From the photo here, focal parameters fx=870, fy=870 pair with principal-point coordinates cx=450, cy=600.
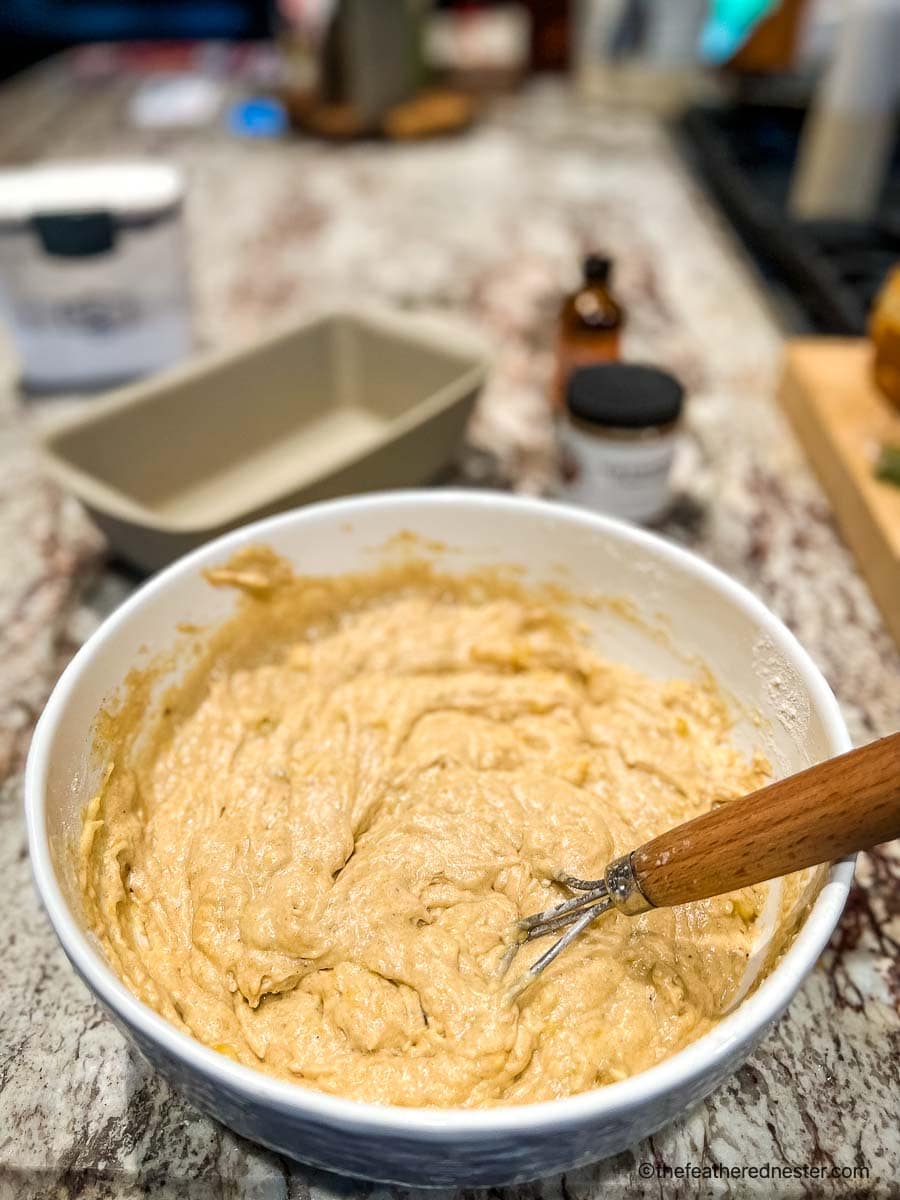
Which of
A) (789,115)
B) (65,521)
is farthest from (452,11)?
(65,521)

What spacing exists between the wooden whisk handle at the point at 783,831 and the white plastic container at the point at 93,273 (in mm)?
1243

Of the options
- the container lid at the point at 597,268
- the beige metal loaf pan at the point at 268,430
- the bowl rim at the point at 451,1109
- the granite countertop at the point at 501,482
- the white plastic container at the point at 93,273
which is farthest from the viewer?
the white plastic container at the point at 93,273

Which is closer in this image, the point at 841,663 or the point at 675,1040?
the point at 675,1040

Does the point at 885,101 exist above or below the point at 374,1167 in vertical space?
above

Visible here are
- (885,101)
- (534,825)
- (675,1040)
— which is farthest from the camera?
(885,101)

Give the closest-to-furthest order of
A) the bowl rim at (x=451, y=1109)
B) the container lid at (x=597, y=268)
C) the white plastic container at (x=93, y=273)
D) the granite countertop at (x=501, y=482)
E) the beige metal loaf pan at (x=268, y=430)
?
the bowl rim at (x=451, y=1109), the granite countertop at (x=501, y=482), the beige metal loaf pan at (x=268, y=430), the container lid at (x=597, y=268), the white plastic container at (x=93, y=273)

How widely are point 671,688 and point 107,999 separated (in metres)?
0.58

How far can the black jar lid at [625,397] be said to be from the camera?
1.06m

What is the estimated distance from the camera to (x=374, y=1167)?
0.52 meters

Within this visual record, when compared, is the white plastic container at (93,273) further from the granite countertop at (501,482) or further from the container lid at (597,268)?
the container lid at (597,268)

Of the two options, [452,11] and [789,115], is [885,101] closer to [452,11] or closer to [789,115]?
[789,115]

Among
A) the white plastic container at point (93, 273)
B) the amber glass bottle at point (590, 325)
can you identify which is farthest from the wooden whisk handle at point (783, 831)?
the white plastic container at point (93, 273)

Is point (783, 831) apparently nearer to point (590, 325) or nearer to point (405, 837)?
point (405, 837)

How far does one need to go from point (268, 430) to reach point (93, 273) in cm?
38
